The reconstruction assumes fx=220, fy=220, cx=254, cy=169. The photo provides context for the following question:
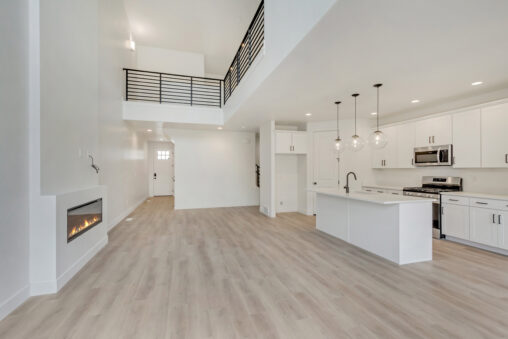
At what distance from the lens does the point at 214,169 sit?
297 inches

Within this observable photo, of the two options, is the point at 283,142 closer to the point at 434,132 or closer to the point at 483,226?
the point at 434,132

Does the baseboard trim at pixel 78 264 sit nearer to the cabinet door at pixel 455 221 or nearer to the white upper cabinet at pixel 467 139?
the cabinet door at pixel 455 221

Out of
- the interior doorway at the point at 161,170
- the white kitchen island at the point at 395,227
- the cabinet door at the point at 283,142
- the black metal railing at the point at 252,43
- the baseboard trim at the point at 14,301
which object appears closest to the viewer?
the baseboard trim at the point at 14,301

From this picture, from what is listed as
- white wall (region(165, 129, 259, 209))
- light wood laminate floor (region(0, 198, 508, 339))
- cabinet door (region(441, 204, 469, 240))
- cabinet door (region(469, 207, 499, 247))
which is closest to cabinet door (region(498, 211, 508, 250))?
cabinet door (region(469, 207, 499, 247))

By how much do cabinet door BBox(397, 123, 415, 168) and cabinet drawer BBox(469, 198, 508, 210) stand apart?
4.76 ft

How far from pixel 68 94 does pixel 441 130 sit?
21.0 ft

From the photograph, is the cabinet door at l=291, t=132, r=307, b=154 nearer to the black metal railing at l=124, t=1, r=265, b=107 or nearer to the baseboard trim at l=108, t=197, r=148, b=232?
the black metal railing at l=124, t=1, r=265, b=107

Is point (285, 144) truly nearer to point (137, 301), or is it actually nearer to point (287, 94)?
point (287, 94)

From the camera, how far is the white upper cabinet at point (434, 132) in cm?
431

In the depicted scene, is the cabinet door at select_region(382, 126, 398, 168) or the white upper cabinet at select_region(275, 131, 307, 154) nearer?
the cabinet door at select_region(382, 126, 398, 168)

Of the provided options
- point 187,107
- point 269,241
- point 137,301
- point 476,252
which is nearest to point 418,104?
point 476,252

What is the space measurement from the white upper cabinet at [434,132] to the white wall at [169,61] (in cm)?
690

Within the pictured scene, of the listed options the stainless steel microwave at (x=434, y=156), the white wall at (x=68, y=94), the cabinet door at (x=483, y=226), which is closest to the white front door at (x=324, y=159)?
the stainless steel microwave at (x=434, y=156)

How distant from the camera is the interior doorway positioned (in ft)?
34.8
